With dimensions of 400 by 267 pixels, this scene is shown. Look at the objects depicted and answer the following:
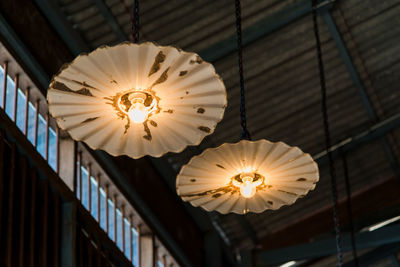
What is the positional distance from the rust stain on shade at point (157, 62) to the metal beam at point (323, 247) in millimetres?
7765

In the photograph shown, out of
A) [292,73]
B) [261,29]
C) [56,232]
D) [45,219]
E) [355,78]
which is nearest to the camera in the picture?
[45,219]

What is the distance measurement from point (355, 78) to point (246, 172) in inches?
218

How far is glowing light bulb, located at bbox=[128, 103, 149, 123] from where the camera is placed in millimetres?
4668

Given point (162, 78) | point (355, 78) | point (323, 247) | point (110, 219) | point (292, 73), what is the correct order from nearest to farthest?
point (162, 78) → point (110, 219) → point (292, 73) → point (355, 78) → point (323, 247)

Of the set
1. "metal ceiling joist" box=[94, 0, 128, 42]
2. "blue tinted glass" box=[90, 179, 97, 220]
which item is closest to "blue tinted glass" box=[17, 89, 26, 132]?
"blue tinted glass" box=[90, 179, 97, 220]

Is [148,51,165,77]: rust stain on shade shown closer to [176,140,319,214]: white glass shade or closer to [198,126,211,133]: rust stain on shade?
[198,126,211,133]: rust stain on shade

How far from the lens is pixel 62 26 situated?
329 inches

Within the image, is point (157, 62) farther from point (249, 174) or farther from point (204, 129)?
point (249, 174)

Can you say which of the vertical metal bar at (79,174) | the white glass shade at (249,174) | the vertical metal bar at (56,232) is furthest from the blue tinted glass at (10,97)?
the white glass shade at (249,174)

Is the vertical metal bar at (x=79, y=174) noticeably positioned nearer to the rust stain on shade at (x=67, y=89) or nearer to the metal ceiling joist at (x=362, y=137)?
the rust stain on shade at (x=67, y=89)

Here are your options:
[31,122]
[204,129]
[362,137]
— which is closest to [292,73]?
[362,137]

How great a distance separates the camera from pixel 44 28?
8109mm

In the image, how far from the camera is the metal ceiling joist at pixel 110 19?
857cm

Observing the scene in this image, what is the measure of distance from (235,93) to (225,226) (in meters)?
2.78
